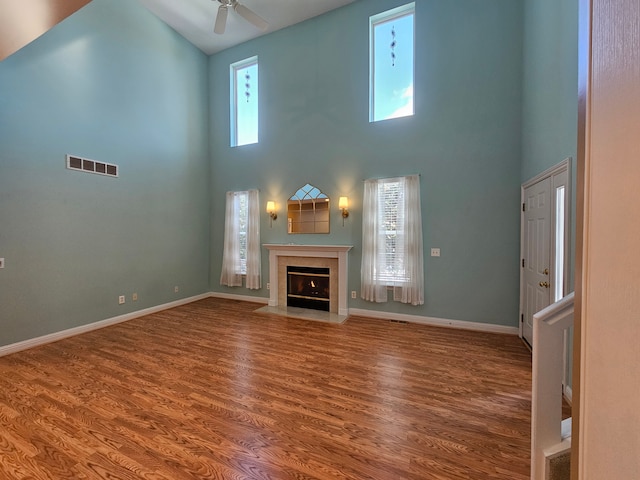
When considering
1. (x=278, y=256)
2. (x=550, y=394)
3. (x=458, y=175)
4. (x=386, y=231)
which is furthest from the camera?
(x=278, y=256)

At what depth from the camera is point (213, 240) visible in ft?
20.4

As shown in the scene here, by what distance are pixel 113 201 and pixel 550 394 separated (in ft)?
18.0

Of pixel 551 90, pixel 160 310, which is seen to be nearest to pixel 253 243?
pixel 160 310

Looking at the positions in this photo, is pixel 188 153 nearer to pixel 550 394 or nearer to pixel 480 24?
pixel 480 24

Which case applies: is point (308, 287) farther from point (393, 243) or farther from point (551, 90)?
point (551, 90)

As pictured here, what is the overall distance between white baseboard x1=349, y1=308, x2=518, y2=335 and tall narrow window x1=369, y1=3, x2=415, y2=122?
3301 millimetres

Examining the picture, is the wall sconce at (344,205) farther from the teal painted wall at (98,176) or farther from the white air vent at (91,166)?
the white air vent at (91,166)

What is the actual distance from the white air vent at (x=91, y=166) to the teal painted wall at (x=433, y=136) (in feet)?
8.39

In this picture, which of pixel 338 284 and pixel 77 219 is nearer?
pixel 77 219

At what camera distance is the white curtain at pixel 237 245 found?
5.65m

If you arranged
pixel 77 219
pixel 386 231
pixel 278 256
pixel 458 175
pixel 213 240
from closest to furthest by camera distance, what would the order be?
1. pixel 77 219
2. pixel 458 175
3. pixel 386 231
4. pixel 278 256
5. pixel 213 240

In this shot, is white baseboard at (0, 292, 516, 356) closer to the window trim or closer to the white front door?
the white front door

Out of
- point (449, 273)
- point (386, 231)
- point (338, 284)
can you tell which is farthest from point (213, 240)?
point (449, 273)

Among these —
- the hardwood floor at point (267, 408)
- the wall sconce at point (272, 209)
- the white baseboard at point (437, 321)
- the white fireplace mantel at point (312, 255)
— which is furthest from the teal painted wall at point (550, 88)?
the wall sconce at point (272, 209)
